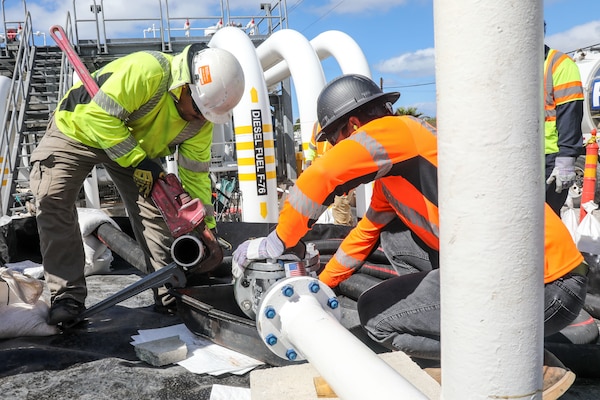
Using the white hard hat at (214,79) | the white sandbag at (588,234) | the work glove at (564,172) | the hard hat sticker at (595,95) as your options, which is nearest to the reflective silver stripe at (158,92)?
the white hard hat at (214,79)

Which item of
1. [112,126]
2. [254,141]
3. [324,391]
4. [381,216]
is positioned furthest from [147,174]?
[254,141]

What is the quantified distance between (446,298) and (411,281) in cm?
123

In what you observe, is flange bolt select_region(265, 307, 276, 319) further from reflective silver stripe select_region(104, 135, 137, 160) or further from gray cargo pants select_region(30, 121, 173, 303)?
gray cargo pants select_region(30, 121, 173, 303)

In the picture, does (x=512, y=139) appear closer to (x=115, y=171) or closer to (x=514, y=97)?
(x=514, y=97)

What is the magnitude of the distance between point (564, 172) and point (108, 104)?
291cm

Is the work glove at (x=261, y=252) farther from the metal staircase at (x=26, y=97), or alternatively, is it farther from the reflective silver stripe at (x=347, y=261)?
the metal staircase at (x=26, y=97)

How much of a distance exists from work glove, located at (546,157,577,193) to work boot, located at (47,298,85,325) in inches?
122

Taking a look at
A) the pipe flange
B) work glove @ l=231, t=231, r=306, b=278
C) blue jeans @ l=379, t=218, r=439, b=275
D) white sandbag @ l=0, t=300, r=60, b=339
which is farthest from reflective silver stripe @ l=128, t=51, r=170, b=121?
the pipe flange

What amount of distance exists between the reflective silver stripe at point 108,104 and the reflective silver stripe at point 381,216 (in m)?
1.34

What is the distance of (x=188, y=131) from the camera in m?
3.18

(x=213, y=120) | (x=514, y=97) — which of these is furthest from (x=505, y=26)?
(x=213, y=120)

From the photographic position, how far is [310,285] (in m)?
1.53

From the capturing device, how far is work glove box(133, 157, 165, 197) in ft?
9.03

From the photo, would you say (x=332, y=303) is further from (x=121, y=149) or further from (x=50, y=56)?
(x=50, y=56)
